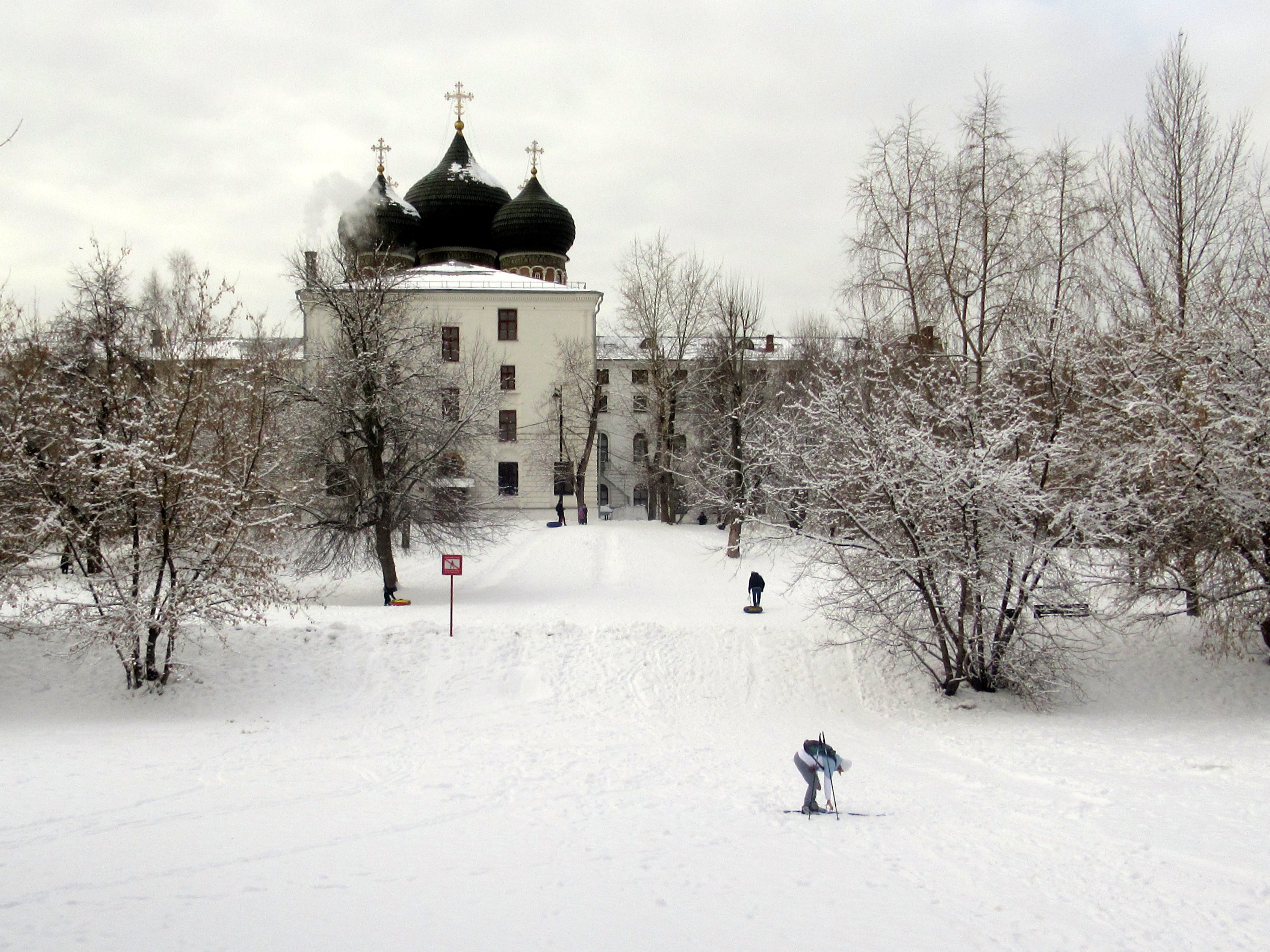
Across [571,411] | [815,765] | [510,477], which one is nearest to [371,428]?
[815,765]

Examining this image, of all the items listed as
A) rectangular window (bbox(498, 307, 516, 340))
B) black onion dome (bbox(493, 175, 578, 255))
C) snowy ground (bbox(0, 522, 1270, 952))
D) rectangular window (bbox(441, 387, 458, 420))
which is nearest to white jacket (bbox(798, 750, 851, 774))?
snowy ground (bbox(0, 522, 1270, 952))

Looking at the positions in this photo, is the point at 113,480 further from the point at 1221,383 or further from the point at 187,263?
the point at 187,263

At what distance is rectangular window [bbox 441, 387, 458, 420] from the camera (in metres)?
21.6

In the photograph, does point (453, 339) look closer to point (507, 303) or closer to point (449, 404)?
point (507, 303)

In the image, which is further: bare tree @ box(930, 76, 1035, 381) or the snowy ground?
bare tree @ box(930, 76, 1035, 381)

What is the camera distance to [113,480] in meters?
13.3

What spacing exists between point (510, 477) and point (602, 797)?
34.3 meters

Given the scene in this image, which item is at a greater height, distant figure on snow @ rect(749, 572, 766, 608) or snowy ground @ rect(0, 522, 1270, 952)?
distant figure on snow @ rect(749, 572, 766, 608)

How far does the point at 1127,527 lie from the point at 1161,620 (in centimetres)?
222

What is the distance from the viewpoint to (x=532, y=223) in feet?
153

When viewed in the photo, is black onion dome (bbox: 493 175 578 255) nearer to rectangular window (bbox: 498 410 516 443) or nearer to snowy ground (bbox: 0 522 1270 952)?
rectangular window (bbox: 498 410 516 443)

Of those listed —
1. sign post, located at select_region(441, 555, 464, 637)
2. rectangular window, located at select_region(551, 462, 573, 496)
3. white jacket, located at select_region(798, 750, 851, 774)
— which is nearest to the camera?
white jacket, located at select_region(798, 750, 851, 774)

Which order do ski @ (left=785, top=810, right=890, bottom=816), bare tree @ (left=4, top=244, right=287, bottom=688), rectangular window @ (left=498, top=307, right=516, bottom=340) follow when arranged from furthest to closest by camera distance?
rectangular window @ (left=498, top=307, right=516, bottom=340), bare tree @ (left=4, top=244, right=287, bottom=688), ski @ (left=785, top=810, right=890, bottom=816)

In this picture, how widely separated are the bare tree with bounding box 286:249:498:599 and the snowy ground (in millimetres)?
2412
